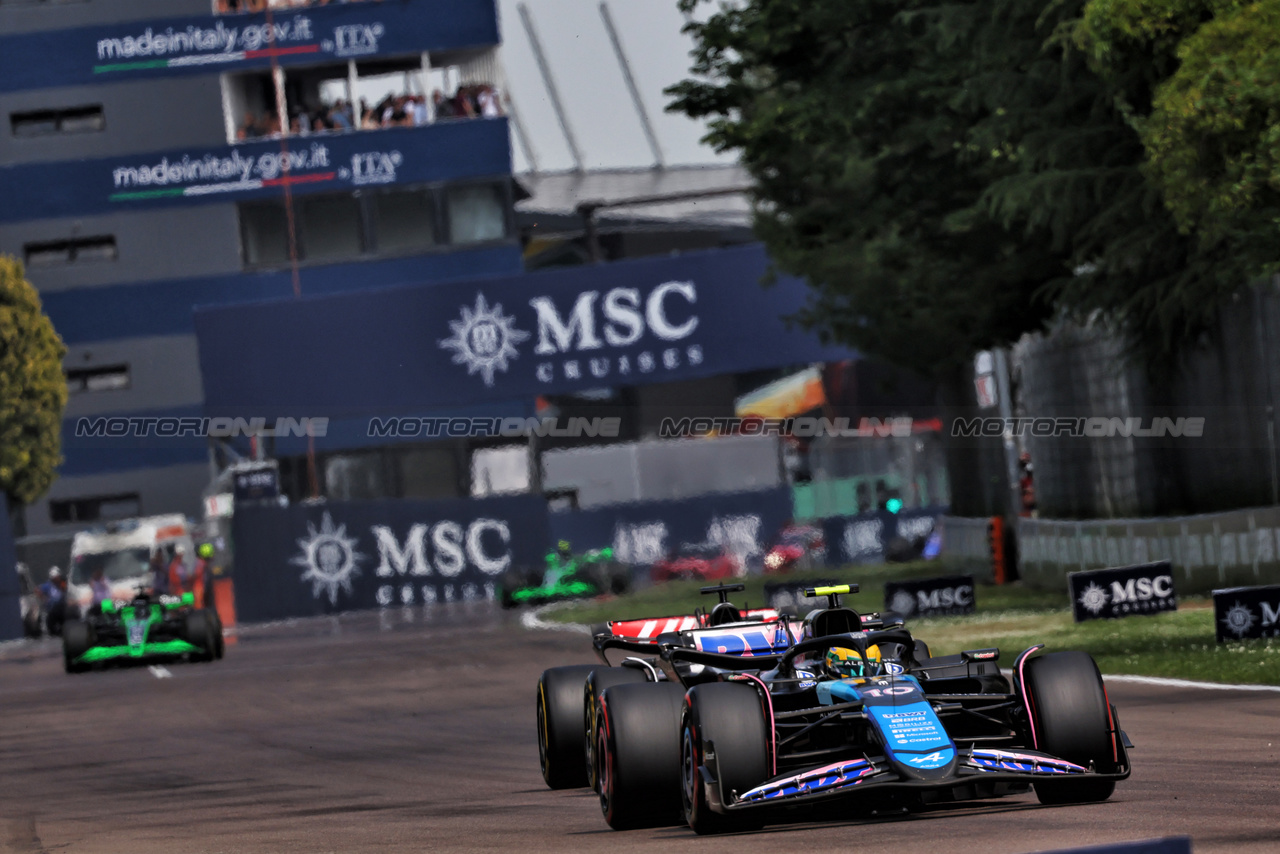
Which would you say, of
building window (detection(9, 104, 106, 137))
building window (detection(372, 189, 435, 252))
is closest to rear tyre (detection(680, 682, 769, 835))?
building window (detection(372, 189, 435, 252))

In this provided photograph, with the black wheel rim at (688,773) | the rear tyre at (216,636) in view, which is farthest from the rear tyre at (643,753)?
the rear tyre at (216,636)

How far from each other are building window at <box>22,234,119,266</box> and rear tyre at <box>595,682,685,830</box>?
54.0m

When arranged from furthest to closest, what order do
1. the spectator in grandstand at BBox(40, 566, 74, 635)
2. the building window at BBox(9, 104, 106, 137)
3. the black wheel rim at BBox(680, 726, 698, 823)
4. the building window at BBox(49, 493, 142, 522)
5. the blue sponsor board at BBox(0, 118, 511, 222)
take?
the building window at BBox(49, 493, 142, 522), the building window at BBox(9, 104, 106, 137), the blue sponsor board at BBox(0, 118, 511, 222), the spectator in grandstand at BBox(40, 566, 74, 635), the black wheel rim at BBox(680, 726, 698, 823)

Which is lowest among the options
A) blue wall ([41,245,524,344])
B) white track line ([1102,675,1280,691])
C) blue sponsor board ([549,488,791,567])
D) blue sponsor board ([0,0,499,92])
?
white track line ([1102,675,1280,691])

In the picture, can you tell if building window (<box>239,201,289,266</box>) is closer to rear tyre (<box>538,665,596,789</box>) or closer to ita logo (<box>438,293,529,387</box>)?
ita logo (<box>438,293,529,387</box>)

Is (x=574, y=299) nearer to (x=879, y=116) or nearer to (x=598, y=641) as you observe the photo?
(x=879, y=116)

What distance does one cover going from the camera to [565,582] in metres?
39.5

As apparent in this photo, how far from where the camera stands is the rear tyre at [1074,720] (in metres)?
8.57

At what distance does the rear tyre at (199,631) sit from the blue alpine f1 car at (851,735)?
63.8 ft

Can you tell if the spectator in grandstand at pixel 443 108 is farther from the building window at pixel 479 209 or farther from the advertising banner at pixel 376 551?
the advertising banner at pixel 376 551

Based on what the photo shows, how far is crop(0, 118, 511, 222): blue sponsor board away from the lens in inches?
2253

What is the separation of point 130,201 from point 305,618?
20.7m

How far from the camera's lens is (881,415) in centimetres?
6638

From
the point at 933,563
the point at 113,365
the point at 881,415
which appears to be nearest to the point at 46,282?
the point at 113,365
